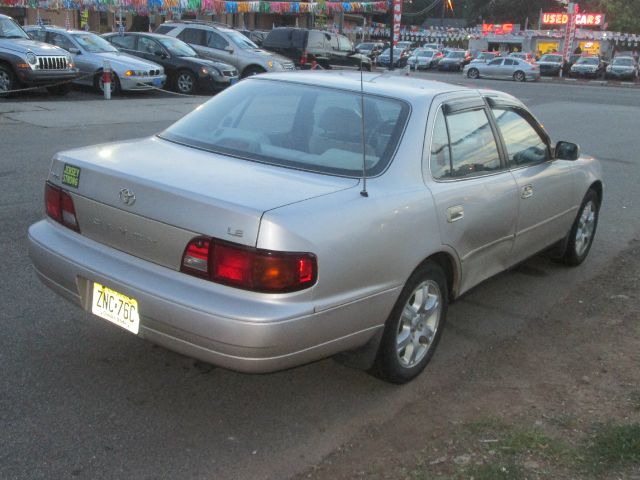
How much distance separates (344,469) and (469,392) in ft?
3.45

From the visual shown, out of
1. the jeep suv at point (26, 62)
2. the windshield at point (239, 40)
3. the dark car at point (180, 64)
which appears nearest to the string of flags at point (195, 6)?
the windshield at point (239, 40)

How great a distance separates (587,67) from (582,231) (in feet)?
150

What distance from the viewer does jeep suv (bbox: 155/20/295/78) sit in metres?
20.7

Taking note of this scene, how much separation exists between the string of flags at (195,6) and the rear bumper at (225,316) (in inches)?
1057

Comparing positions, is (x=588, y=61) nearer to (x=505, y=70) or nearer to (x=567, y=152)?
(x=505, y=70)

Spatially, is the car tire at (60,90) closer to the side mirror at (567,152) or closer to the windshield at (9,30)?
the windshield at (9,30)

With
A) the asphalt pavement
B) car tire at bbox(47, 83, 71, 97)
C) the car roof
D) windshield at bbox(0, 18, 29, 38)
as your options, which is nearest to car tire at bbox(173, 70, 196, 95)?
car tire at bbox(47, 83, 71, 97)

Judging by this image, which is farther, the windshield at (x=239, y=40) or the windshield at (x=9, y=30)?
the windshield at (x=239, y=40)

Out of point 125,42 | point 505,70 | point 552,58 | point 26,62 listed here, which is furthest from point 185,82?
point 552,58

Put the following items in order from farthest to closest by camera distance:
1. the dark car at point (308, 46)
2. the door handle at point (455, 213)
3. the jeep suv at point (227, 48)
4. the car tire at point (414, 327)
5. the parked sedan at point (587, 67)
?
1. the parked sedan at point (587, 67)
2. the dark car at point (308, 46)
3. the jeep suv at point (227, 48)
4. the door handle at point (455, 213)
5. the car tire at point (414, 327)

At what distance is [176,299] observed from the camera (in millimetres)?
2992

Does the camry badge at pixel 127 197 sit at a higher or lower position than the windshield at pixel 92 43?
lower

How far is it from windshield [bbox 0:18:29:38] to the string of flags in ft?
40.6

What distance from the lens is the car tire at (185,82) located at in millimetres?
18719
